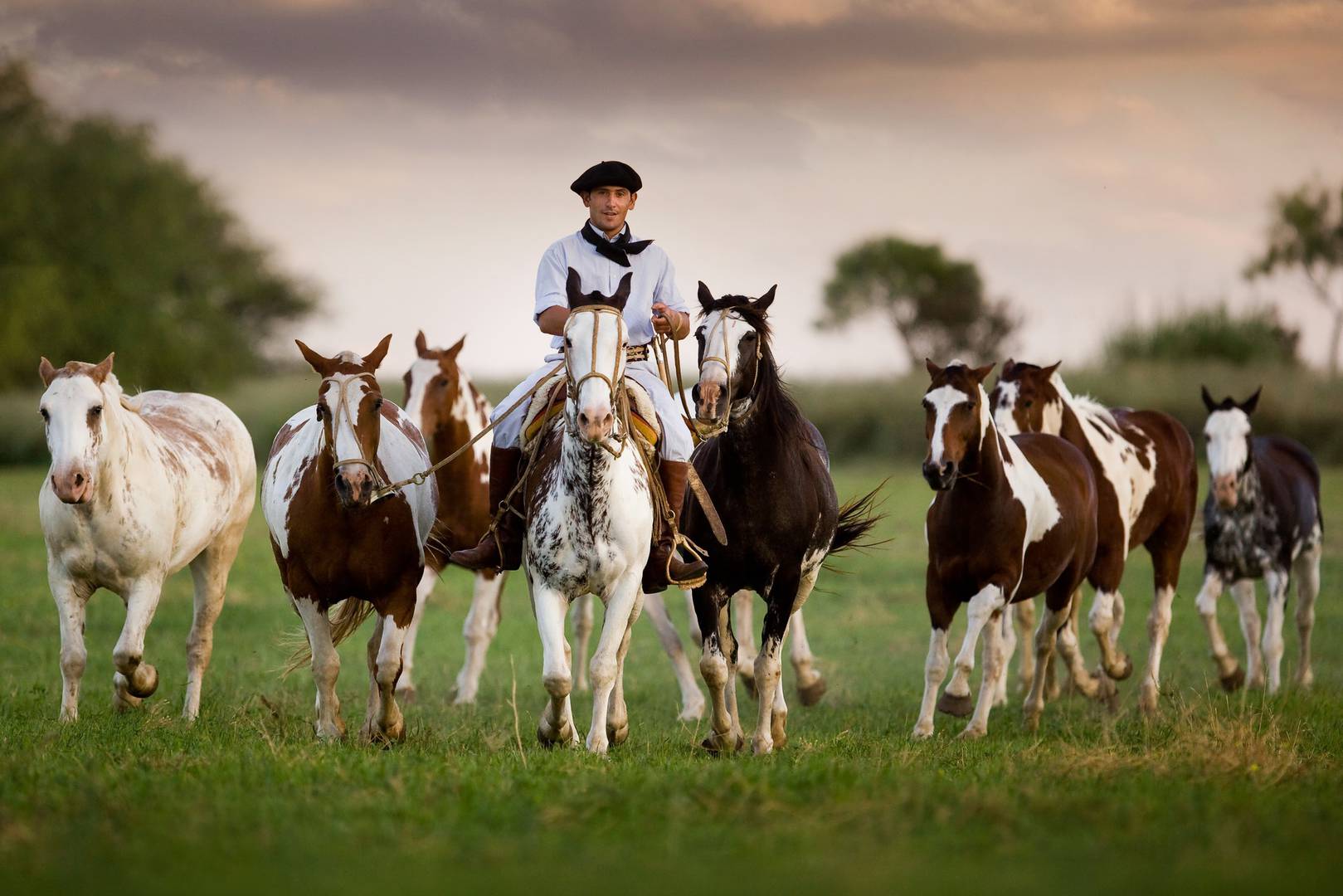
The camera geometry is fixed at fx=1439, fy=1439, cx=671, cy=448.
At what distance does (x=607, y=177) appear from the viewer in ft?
28.5

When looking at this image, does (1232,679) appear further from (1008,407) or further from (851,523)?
(851,523)

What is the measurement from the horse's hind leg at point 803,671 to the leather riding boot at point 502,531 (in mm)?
3844

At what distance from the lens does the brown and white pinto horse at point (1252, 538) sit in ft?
43.7

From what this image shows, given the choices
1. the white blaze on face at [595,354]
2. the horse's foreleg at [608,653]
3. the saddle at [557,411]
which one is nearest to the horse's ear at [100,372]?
the saddle at [557,411]

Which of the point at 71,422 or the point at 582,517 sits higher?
the point at 71,422

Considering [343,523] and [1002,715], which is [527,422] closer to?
[343,523]

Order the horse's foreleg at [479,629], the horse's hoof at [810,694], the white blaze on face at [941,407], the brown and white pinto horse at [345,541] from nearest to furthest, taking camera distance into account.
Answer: the brown and white pinto horse at [345,541], the white blaze on face at [941,407], the horse's hoof at [810,694], the horse's foreleg at [479,629]

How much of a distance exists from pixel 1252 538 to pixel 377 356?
29.7ft

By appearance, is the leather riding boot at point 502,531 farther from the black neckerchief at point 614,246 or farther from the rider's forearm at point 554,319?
the black neckerchief at point 614,246

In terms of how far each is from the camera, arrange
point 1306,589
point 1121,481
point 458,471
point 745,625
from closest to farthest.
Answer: point 458,471, point 1121,481, point 745,625, point 1306,589

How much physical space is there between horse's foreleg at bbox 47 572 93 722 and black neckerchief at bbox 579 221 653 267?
3.88m

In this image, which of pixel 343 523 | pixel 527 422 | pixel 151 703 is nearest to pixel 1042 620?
pixel 527 422

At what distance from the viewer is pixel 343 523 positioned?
8.30 meters

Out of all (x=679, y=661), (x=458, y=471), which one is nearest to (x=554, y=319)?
(x=458, y=471)
